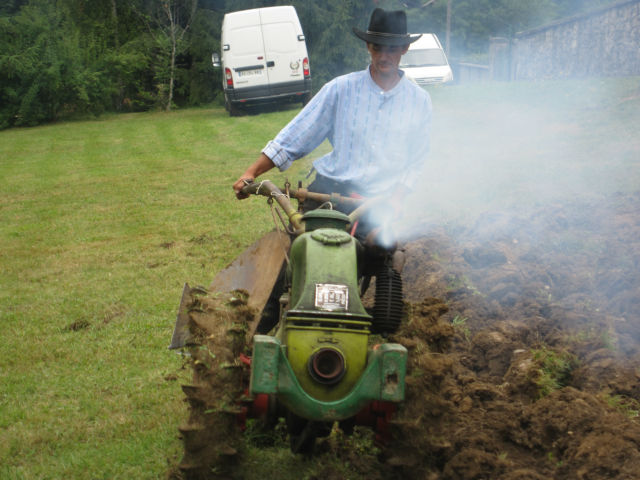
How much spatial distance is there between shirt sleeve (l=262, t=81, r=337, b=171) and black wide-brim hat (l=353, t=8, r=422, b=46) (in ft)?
1.24

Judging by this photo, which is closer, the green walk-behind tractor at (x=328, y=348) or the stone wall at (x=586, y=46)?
the green walk-behind tractor at (x=328, y=348)

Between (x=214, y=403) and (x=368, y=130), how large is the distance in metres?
2.03

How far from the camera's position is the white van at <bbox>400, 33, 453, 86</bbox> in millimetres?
23828

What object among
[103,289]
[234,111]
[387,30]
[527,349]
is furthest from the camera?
[234,111]

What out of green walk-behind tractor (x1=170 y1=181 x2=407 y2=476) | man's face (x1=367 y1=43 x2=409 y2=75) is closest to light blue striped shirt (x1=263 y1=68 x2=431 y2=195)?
man's face (x1=367 y1=43 x2=409 y2=75)

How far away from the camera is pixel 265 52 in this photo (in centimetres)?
2303

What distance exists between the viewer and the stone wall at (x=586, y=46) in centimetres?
2406

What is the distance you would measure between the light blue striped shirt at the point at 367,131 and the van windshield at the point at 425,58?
20.4 m

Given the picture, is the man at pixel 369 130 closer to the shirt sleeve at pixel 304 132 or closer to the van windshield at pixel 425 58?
the shirt sleeve at pixel 304 132

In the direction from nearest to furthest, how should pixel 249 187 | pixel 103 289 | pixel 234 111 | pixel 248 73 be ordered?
pixel 249 187, pixel 103 289, pixel 248 73, pixel 234 111


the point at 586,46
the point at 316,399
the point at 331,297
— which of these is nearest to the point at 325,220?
the point at 331,297

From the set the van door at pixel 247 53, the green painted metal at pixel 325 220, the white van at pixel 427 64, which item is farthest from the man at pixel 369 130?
the white van at pixel 427 64

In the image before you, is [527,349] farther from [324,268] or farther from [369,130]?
[324,268]

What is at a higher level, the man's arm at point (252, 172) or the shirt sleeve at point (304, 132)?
the shirt sleeve at point (304, 132)
